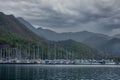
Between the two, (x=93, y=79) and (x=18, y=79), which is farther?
(x=93, y=79)

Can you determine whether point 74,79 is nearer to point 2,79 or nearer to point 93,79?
point 93,79

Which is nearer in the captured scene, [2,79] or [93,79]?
[2,79]

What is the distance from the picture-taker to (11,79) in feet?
240

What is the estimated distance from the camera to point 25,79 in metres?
74.2

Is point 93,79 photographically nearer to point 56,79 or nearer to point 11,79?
point 56,79

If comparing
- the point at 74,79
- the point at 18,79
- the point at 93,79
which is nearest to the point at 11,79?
the point at 18,79

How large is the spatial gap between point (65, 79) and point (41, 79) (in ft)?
25.8

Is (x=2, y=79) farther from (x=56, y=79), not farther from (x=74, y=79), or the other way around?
(x=74, y=79)

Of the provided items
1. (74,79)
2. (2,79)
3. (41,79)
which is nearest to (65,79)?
(74,79)

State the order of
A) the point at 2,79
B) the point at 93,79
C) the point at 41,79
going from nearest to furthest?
1. the point at 2,79
2. the point at 41,79
3. the point at 93,79

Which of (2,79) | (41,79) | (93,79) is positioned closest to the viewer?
(2,79)

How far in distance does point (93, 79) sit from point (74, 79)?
630cm

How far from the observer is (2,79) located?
71625 millimetres

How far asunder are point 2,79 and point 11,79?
8.93 feet
